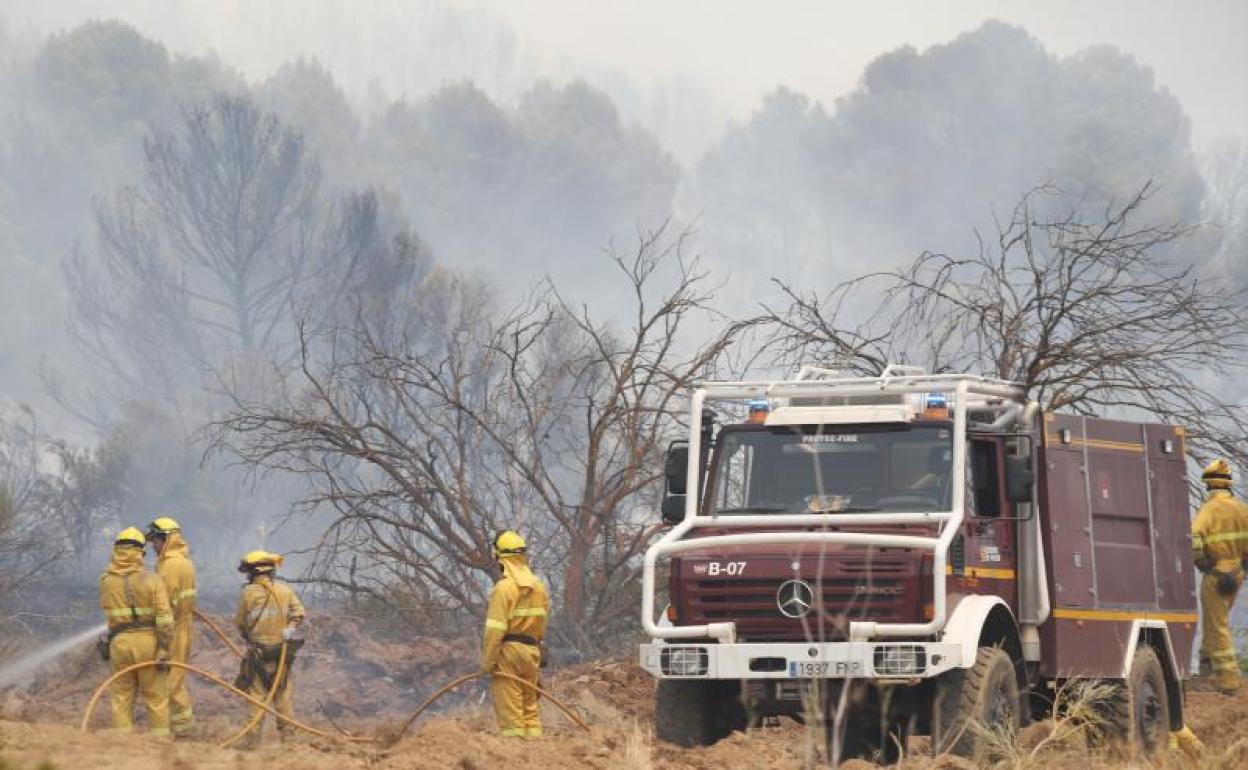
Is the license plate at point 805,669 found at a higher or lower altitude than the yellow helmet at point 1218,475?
lower

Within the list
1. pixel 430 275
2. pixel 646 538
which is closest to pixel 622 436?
pixel 646 538

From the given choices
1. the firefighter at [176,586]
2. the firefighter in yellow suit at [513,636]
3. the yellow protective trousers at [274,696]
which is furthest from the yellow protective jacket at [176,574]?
the firefighter in yellow suit at [513,636]

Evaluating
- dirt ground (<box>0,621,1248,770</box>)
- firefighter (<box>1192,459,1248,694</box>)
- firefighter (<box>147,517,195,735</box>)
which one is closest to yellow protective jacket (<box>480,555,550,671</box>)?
dirt ground (<box>0,621,1248,770</box>)

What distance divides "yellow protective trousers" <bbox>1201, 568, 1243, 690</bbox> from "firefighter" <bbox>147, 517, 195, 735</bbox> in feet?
26.3

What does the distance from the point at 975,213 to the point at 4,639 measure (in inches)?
2889

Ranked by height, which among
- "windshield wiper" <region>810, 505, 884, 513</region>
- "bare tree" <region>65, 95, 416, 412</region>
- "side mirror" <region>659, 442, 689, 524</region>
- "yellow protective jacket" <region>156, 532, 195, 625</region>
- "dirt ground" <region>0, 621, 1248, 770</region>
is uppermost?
"bare tree" <region>65, 95, 416, 412</region>

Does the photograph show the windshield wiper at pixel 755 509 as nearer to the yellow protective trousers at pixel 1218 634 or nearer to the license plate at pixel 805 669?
the license plate at pixel 805 669

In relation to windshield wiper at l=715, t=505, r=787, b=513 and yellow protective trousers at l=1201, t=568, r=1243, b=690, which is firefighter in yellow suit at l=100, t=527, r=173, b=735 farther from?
yellow protective trousers at l=1201, t=568, r=1243, b=690

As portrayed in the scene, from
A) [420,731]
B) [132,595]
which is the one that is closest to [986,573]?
[420,731]

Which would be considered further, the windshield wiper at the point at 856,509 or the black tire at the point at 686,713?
the windshield wiper at the point at 856,509

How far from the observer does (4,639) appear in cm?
2019

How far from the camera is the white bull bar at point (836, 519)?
32.1 feet

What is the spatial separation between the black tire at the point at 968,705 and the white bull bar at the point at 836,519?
0.37 meters

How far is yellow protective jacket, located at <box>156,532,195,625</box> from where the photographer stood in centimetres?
1308
